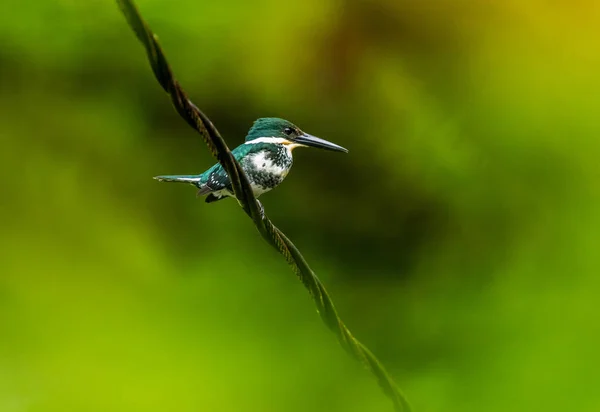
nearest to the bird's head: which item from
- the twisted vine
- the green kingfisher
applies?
the green kingfisher

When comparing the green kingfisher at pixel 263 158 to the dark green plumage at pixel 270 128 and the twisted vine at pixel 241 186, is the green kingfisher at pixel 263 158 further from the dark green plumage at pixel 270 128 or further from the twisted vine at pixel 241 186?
the twisted vine at pixel 241 186

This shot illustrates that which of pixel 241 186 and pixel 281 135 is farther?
pixel 281 135

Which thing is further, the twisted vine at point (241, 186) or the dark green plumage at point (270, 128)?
the dark green plumage at point (270, 128)

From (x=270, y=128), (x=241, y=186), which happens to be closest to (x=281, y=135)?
(x=270, y=128)

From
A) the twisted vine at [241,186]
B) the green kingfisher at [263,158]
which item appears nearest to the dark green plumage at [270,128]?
the green kingfisher at [263,158]

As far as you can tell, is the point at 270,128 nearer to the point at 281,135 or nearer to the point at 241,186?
the point at 281,135
